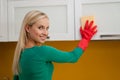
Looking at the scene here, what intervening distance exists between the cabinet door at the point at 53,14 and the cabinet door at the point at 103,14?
63 mm

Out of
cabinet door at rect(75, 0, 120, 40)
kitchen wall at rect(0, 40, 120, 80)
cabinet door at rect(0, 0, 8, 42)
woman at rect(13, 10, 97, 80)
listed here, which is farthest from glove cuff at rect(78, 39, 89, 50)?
cabinet door at rect(0, 0, 8, 42)

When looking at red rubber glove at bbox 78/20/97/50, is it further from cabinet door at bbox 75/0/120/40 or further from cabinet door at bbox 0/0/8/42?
cabinet door at bbox 0/0/8/42

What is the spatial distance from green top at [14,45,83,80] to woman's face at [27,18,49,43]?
3.3 inches

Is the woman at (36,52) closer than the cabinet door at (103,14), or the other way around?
the woman at (36,52)

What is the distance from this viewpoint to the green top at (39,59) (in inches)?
54.9

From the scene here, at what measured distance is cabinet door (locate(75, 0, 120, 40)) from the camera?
1.76m

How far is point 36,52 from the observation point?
1396 millimetres

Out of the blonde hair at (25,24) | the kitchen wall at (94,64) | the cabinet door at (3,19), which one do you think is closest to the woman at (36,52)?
the blonde hair at (25,24)

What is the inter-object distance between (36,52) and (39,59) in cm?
4

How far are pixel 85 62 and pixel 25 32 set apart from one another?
823 mm

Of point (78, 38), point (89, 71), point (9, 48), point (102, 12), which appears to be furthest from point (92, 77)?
point (9, 48)

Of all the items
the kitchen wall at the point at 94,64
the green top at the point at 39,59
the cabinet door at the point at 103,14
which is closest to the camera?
the green top at the point at 39,59

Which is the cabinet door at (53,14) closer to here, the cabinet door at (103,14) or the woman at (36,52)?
the cabinet door at (103,14)

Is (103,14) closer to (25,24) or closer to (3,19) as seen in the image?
(25,24)
